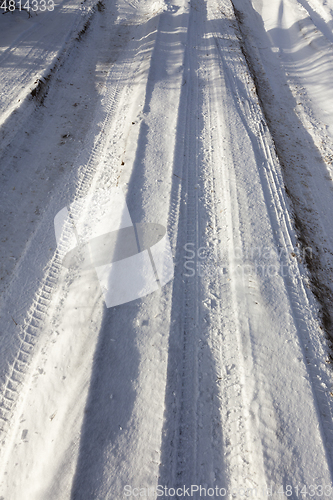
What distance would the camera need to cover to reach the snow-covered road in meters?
2.03

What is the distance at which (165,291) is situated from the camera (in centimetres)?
283

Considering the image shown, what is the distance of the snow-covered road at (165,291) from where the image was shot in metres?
2.03

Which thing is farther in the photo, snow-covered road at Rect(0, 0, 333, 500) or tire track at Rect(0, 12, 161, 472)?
tire track at Rect(0, 12, 161, 472)

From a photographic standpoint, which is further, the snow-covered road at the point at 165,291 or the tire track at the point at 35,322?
the tire track at the point at 35,322

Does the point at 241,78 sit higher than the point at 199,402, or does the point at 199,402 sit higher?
the point at 241,78

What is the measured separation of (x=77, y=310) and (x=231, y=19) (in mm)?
9761

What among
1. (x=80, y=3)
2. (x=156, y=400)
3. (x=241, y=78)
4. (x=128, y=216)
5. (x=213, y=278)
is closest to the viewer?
(x=156, y=400)

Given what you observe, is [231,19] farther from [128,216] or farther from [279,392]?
[279,392]

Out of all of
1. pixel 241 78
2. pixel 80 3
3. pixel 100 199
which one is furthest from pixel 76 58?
pixel 100 199

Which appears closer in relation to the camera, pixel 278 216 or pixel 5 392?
pixel 5 392

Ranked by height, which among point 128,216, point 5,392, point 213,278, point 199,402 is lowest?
point 199,402

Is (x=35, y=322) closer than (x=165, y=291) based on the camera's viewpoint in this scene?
Yes

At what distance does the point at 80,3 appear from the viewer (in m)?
7.56

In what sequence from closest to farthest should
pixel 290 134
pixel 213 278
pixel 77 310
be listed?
pixel 77 310
pixel 213 278
pixel 290 134
